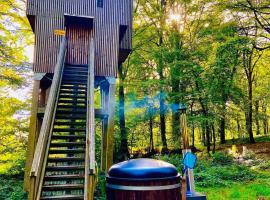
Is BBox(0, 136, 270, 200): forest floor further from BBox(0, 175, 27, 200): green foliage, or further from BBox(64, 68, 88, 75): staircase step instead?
BBox(64, 68, 88, 75): staircase step

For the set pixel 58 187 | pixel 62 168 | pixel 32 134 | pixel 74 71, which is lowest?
pixel 58 187

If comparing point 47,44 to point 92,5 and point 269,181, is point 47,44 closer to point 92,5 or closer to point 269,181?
point 92,5

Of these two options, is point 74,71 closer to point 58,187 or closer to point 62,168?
point 62,168

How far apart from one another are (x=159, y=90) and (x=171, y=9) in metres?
6.66

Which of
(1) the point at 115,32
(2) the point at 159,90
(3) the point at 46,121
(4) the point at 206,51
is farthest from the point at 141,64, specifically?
(3) the point at 46,121

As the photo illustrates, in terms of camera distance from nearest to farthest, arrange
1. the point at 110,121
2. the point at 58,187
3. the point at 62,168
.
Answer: the point at 58,187 < the point at 62,168 < the point at 110,121

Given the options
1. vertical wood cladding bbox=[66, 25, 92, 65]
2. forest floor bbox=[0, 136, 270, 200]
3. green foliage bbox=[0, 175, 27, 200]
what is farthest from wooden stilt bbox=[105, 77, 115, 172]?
green foliage bbox=[0, 175, 27, 200]

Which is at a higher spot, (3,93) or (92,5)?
(92,5)

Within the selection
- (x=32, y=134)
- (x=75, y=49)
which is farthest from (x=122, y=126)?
(x=32, y=134)

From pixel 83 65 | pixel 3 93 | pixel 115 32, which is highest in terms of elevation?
pixel 115 32

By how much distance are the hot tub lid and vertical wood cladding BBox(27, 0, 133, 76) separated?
24.7ft

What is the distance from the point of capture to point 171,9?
22.2m

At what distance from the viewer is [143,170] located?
223 inches

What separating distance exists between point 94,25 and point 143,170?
29.6 ft
